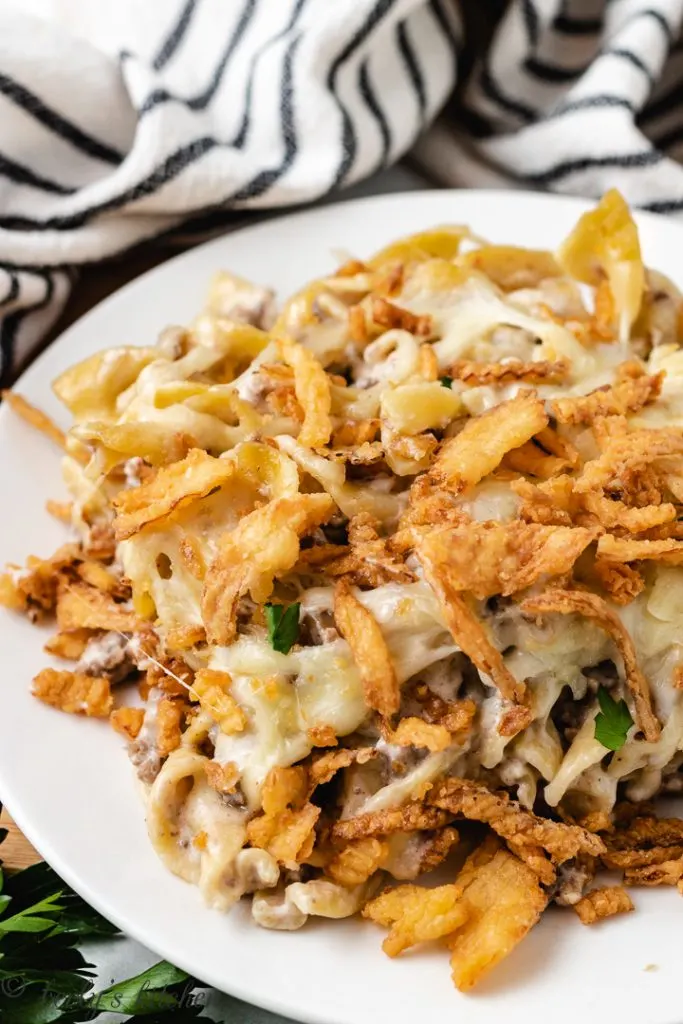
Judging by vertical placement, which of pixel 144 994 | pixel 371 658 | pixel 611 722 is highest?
pixel 371 658

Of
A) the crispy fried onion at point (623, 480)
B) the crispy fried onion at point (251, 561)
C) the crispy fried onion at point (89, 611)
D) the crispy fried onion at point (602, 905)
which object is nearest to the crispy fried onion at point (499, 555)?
the crispy fried onion at point (623, 480)

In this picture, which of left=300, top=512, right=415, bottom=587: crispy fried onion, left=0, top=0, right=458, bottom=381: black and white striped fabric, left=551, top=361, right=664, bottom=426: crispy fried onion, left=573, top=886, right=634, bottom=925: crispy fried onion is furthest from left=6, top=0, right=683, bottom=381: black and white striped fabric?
left=573, top=886, right=634, bottom=925: crispy fried onion

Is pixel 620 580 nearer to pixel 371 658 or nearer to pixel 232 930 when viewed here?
pixel 371 658

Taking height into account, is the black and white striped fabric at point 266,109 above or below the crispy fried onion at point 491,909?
above

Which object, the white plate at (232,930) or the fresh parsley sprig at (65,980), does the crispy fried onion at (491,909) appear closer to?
the white plate at (232,930)

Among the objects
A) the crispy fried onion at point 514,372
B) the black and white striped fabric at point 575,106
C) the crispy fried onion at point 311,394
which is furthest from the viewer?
the black and white striped fabric at point 575,106

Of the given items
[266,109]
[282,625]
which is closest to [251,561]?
[282,625]

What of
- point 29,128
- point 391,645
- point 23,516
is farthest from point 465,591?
point 29,128
